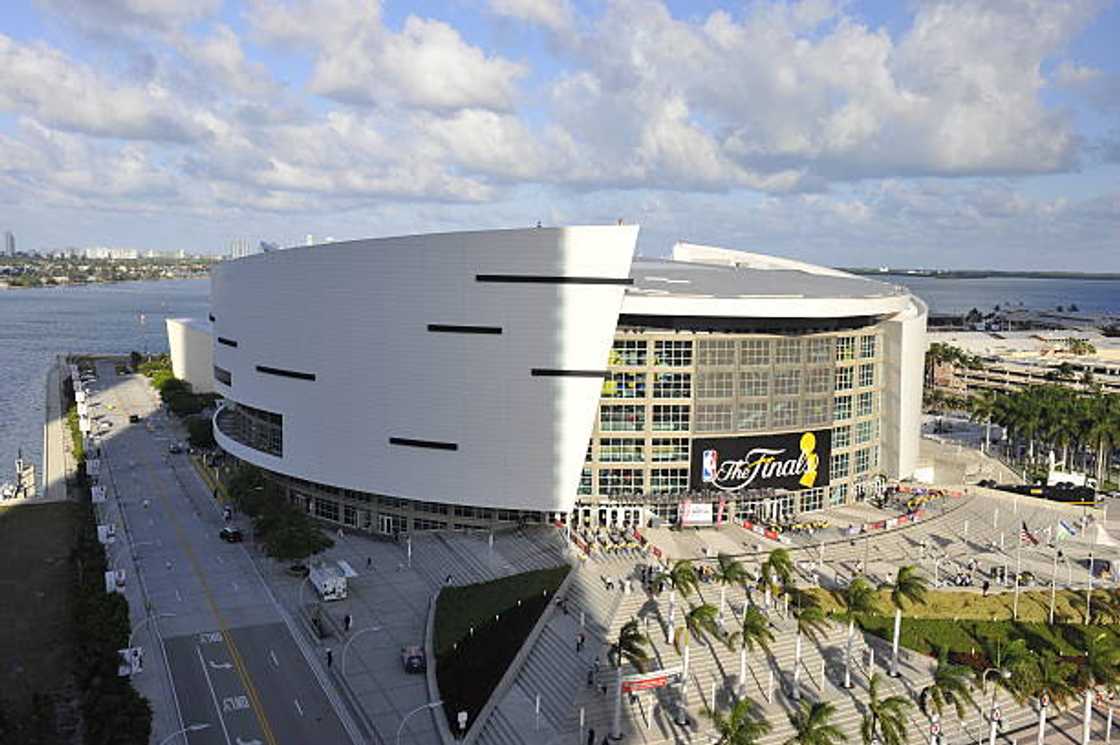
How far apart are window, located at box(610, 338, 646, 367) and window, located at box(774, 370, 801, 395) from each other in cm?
1208

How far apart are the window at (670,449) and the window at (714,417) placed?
A: 183 cm

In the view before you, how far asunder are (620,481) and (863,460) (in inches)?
982

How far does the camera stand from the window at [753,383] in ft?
240

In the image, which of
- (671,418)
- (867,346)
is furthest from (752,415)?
(867,346)

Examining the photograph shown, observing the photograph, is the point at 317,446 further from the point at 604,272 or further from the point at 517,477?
the point at 604,272

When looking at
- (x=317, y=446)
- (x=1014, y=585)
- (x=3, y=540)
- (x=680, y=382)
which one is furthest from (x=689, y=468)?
(x=3, y=540)

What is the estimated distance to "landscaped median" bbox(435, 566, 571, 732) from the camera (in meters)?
48.2

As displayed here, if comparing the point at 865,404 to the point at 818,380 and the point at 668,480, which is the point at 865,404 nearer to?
the point at 818,380

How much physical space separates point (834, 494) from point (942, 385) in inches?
3747

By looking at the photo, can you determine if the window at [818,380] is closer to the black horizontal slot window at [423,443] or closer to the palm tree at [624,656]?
the black horizontal slot window at [423,443]

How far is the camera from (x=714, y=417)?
72.6 m

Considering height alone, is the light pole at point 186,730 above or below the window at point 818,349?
below

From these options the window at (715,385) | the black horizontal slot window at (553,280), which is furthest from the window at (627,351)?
the black horizontal slot window at (553,280)

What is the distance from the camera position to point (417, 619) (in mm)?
58094
